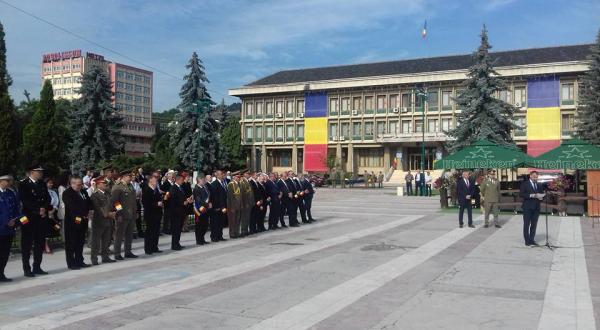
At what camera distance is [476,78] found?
40875mm

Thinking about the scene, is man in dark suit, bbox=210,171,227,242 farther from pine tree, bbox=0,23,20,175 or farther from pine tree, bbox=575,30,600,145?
pine tree, bbox=575,30,600,145

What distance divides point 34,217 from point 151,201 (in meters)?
2.80

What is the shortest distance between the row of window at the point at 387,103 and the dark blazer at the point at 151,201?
188 ft

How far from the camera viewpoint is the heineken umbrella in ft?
78.6

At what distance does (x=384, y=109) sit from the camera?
244ft

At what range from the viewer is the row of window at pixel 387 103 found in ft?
215

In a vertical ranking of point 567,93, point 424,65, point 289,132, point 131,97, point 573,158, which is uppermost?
point 131,97

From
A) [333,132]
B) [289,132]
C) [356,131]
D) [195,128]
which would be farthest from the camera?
[289,132]

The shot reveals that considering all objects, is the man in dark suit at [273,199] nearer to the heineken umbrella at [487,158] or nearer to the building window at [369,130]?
the heineken umbrella at [487,158]

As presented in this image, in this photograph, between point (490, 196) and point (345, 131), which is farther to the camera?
point (345, 131)

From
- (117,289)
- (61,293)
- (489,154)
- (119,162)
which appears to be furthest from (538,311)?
(119,162)

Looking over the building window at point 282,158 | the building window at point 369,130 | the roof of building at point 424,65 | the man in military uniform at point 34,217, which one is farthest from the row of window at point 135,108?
the man in military uniform at point 34,217

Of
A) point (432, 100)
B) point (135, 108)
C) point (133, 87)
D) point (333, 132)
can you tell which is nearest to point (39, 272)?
point (432, 100)

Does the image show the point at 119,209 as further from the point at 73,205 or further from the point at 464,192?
the point at 464,192
